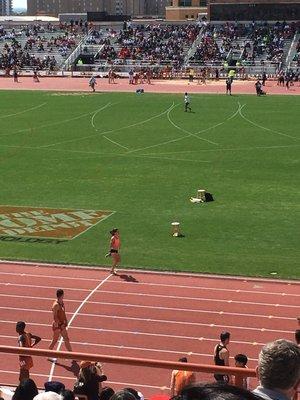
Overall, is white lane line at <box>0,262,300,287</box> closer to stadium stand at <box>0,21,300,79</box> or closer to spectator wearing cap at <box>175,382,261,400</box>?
spectator wearing cap at <box>175,382,261,400</box>

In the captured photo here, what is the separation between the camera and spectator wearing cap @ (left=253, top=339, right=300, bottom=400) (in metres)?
3.65

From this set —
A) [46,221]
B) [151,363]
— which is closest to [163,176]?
[46,221]

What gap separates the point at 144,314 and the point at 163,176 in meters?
15.8

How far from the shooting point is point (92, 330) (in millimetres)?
15945

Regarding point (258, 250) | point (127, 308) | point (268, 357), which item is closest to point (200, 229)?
point (258, 250)

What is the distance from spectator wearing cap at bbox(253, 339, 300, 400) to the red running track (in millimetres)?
9015

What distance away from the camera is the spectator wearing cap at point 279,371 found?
365 centimetres

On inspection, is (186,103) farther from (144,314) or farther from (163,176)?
(144,314)

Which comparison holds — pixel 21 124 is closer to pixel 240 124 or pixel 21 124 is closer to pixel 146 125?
pixel 146 125

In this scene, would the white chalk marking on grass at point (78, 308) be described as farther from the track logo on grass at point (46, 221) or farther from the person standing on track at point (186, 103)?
the person standing on track at point (186, 103)

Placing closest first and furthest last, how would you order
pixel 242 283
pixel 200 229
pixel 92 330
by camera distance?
pixel 92 330 → pixel 242 283 → pixel 200 229

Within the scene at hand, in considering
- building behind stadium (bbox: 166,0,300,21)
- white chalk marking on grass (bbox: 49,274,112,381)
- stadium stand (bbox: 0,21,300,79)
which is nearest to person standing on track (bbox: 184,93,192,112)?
stadium stand (bbox: 0,21,300,79)

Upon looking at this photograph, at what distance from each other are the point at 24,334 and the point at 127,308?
4490mm

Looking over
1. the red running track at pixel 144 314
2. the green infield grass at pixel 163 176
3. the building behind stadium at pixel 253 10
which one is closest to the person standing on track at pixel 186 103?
the green infield grass at pixel 163 176
